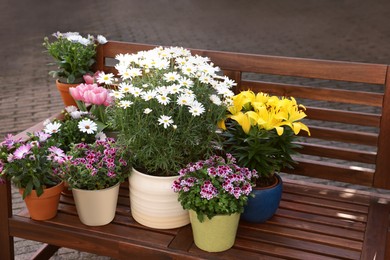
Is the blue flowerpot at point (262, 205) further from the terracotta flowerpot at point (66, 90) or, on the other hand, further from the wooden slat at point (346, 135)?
the terracotta flowerpot at point (66, 90)

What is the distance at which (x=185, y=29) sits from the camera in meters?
9.36

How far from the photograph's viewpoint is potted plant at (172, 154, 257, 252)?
205cm

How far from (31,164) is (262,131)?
914 mm

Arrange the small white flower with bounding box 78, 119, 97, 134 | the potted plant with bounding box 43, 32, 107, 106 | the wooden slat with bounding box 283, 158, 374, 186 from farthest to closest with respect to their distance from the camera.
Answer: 1. the potted plant with bounding box 43, 32, 107, 106
2. the wooden slat with bounding box 283, 158, 374, 186
3. the small white flower with bounding box 78, 119, 97, 134

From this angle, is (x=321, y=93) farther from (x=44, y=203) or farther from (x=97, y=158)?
(x=44, y=203)

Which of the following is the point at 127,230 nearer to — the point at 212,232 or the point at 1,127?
the point at 212,232

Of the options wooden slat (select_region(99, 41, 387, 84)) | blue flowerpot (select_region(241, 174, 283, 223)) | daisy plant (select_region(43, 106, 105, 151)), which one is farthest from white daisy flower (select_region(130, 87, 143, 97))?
wooden slat (select_region(99, 41, 387, 84))

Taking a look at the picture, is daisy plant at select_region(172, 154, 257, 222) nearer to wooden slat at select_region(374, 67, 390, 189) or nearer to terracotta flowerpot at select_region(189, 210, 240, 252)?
terracotta flowerpot at select_region(189, 210, 240, 252)

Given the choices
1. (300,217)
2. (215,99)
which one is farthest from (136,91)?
(300,217)

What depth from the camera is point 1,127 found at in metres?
4.95

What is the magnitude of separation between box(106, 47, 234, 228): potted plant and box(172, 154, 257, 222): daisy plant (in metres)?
0.11

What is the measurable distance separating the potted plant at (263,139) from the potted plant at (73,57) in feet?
3.41

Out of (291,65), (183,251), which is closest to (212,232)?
(183,251)

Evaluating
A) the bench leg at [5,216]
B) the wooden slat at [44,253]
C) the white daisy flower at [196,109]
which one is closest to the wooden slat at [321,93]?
the white daisy flower at [196,109]
